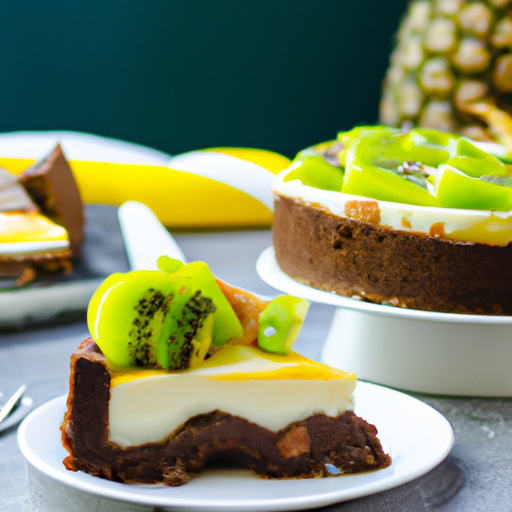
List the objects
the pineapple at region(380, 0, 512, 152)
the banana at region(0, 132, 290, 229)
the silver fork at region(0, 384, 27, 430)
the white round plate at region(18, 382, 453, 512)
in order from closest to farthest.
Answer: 1. the white round plate at region(18, 382, 453, 512)
2. the silver fork at region(0, 384, 27, 430)
3. the pineapple at region(380, 0, 512, 152)
4. the banana at region(0, 132, 290, 229)

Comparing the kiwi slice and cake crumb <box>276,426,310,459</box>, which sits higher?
the kiwi slice

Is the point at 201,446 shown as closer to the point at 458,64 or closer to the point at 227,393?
the point at 227,393

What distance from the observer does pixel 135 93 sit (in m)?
2.66

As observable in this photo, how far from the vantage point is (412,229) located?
3.30 feet

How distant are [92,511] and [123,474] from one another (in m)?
0.05

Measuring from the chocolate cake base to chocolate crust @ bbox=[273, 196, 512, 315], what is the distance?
31 cm

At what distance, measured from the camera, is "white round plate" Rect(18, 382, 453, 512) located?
2.05 ft

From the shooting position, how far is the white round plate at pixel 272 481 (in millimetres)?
625

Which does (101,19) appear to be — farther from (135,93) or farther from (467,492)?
(467,492)

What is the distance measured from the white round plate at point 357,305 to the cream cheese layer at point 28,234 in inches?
16.2

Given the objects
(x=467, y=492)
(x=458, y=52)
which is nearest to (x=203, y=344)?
(x=467, y=492)

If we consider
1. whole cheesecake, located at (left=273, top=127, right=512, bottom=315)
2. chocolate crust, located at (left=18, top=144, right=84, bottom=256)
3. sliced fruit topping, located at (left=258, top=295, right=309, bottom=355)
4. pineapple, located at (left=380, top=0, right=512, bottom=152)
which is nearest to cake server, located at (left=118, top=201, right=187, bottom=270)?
chocolate crust, located at (left=18, top=144, right=84, bottom=256)

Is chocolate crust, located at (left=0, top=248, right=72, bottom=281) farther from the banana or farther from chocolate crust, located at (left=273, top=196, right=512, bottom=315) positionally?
the banana

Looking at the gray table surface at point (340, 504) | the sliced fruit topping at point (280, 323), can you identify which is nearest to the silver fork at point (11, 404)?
the gray table surface at point (340, 504)
